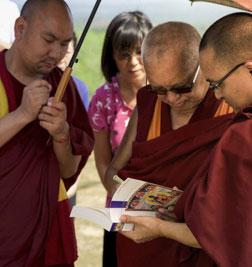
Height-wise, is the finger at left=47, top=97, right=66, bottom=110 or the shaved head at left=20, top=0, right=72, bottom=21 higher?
the shaved head at left=20, top=0, right=72, bottom=21

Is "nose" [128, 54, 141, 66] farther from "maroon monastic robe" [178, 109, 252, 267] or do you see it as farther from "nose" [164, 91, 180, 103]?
"maroon monastic robe" [178, 109, 252, 267]

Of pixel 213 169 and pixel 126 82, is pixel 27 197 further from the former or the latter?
pixel 126 82

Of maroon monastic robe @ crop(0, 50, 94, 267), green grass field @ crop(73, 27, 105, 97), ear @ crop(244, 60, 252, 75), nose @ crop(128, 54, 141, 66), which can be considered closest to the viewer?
ear @ crop(244, 60, 252, 75)

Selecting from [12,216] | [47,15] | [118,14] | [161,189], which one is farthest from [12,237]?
[118,14]

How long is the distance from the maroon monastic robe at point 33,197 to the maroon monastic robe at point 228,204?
964mm

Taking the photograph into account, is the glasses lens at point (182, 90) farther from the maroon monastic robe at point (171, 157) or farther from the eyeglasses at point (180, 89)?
the maroon monastic robe at point (171, 157)

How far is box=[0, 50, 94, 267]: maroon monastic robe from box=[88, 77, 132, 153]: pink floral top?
2.34 ft

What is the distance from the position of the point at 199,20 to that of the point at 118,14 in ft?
7.33

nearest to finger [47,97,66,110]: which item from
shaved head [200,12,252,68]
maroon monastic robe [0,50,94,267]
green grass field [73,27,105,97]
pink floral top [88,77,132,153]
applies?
maroon monastic robe [0,50,94,267]

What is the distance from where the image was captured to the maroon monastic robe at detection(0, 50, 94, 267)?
2664 millimetres

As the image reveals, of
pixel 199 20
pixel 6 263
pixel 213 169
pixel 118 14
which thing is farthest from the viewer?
pixel 199 20

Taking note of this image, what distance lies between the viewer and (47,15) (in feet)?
8.81

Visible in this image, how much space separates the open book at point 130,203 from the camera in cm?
222

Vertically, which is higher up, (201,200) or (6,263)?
(201,200)
